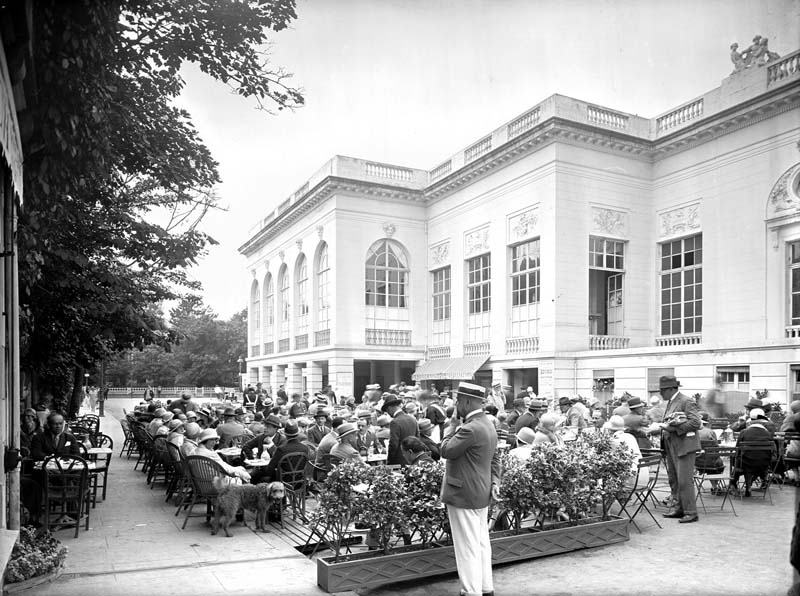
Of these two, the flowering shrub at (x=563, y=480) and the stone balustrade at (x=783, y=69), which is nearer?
the flowering shrub at (x=563, y=480)

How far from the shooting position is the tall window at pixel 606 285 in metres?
25.2

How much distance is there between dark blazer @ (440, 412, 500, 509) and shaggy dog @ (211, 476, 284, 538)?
10.8 ft

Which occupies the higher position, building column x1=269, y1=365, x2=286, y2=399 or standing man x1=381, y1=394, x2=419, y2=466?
standing man x1=381, y1=394, x2=419, y2=466

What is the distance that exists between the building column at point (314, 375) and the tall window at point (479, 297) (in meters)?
10.2

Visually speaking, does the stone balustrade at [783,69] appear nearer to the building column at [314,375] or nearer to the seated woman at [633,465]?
the seated woman at [633,465]

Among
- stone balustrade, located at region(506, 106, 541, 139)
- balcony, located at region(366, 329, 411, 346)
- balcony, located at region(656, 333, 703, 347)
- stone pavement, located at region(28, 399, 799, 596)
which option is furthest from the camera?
balcony, located at region(366, 329, 411, 346)

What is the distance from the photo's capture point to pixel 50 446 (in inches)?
376

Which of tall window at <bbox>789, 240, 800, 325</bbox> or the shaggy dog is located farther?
tall window at <bbox>789, 240, 800, 325</bbox>

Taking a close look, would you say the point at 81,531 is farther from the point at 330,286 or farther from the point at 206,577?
the point at 330,286

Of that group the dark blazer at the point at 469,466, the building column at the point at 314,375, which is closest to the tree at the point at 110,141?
the dark blazer at the point at 469,466

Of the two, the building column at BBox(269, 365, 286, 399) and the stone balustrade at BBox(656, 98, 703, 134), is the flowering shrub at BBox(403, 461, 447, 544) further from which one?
the building column at BBox(269, 365, 286, 399)

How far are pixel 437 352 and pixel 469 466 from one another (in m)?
27.8

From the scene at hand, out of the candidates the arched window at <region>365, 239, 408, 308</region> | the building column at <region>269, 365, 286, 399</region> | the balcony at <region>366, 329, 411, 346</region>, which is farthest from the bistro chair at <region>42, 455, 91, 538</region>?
the building column at <region>269, 365, 286, 399</region>

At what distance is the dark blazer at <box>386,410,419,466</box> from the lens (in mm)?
9281
